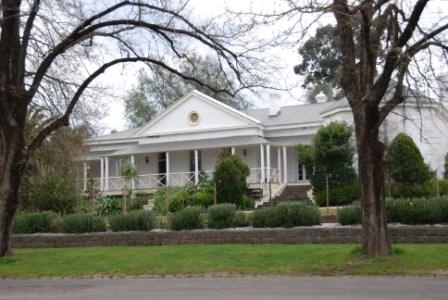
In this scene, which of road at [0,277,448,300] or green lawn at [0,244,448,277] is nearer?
road at [0,277,448,300]

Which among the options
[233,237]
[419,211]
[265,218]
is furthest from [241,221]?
[419,211]

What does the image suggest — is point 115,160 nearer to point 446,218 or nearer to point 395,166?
point 395,166

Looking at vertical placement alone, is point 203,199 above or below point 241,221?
above

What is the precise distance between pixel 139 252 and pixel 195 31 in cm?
648

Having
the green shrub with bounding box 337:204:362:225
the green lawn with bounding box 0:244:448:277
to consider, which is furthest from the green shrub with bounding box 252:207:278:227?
the green shrub with bounding box 337:204:362:225

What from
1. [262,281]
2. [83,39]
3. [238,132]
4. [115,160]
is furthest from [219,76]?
[115,160]

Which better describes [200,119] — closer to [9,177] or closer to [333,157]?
[333,157]

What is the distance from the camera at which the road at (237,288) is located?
11164 millimetres

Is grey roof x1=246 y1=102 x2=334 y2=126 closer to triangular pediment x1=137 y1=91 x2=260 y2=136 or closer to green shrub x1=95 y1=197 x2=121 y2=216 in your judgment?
triangular pediment x1=137 y1=91 x2=260 y2=136

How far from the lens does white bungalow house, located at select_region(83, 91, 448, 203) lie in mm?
37062

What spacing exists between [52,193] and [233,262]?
601 inches

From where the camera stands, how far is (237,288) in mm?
12383

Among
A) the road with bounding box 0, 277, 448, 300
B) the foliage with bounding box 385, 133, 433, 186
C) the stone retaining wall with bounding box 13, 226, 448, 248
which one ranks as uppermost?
the foliage with bounding box 385, 133, 433, 186

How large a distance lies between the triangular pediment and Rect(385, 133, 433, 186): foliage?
10.9 metres
